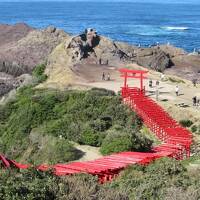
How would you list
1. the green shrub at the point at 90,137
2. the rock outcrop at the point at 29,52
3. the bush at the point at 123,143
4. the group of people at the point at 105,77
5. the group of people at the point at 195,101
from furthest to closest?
the rock outcrop at the point at 29,52, the group of people at the point at 105,77, the group of people at the point at 195,101, the green shrub at the point at 90,137, the bush at the point at 123,143

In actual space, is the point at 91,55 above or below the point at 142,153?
above

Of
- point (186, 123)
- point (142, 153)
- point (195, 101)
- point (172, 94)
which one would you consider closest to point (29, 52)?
point (172, 94)

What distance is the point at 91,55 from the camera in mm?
44312

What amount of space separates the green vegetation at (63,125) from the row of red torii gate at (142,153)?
26.0 inches

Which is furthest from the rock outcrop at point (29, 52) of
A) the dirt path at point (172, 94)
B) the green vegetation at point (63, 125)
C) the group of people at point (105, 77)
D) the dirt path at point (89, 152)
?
the dirt path at point (89, 152)

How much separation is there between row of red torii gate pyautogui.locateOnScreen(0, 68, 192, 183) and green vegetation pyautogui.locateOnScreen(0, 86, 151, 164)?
66cm

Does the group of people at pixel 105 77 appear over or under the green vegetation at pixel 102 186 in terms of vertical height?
over

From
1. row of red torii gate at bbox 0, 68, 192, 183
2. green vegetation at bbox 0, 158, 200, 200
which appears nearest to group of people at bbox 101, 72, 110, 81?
row of red torii gate at bbox 0, 68, 192, 183

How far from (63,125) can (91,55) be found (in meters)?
16.2

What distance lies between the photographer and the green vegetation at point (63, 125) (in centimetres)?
2517

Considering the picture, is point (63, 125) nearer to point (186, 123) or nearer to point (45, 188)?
point (186, 123)

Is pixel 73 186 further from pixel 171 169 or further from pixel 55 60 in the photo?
pixel 55 60

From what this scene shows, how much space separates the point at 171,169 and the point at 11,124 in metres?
16.1

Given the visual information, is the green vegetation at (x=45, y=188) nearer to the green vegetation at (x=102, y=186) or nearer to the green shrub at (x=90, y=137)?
the green vegetation at (x=102, y=186)
